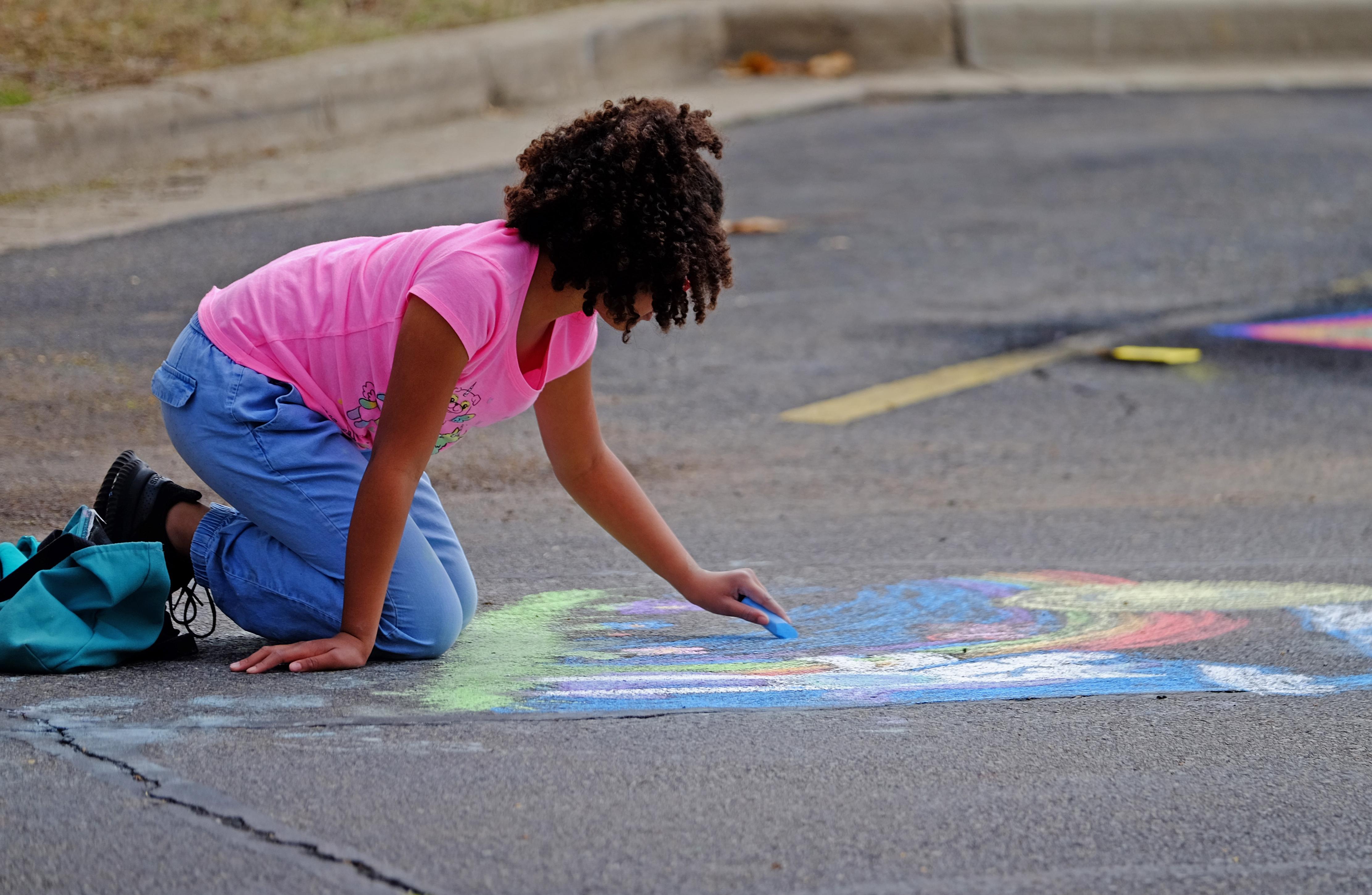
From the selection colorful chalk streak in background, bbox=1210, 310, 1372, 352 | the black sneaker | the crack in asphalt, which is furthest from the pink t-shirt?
colorful chalk streak in background, bbox=1210, 310, 1372, 352

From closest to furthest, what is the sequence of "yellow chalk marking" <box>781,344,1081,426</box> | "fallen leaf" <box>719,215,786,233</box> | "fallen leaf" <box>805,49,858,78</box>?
1. "yellow chalk marking" <box>781,344,1081,426</box>
2. "fallen leaf" <box>719,215,786,233</box>
3. "fallen leaf" <box>805,49,858,78</box>

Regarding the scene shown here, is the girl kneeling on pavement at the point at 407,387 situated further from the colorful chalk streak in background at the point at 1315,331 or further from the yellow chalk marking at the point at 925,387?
the colorful chalk streak in background at the point at 1315,331

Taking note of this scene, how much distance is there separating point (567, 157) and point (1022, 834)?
1232mm

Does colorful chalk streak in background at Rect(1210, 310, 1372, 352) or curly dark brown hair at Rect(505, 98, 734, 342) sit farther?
colorful chalk streak in background at Rect(1210, 310, 1372, 352)

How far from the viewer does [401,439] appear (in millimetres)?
2432

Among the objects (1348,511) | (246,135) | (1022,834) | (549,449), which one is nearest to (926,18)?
(246,135)

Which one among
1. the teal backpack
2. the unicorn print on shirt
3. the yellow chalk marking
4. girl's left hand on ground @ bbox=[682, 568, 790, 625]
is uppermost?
the unicorn print on shirt

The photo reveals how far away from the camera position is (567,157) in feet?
8.05

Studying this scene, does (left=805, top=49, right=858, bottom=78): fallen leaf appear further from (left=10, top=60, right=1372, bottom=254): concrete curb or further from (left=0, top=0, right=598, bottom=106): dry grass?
(left=0, top=0, right=598, bottom=106): dry grass

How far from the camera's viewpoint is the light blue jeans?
2.64 m

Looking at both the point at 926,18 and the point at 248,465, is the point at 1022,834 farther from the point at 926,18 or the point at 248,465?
the point at 926,18

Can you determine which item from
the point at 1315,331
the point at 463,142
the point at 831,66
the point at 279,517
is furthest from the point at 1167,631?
the point at 831,66

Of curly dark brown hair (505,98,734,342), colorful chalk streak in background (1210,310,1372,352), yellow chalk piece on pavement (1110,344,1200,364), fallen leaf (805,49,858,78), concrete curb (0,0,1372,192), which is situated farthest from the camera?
fallen leaf (805,49,858,78)

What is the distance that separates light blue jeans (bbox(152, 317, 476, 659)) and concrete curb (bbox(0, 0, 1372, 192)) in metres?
4.24
